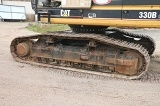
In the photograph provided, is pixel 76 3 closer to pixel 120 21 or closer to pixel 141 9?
pixel 120 21

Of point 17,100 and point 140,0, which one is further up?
point 140,0

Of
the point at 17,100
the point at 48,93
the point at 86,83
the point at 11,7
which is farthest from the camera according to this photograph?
the point at 11,7

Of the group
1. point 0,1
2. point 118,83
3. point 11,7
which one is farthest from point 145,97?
point 0,1

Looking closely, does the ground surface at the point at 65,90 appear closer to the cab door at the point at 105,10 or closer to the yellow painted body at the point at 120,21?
the yellow painted body at the point at 120,21

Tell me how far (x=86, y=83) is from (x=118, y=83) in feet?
2.20

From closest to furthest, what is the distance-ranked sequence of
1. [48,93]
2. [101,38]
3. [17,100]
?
[17,100] → [48,93] → [101,38]

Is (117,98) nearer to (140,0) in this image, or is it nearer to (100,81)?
(100,81)

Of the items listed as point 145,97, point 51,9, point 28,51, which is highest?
point 51,9

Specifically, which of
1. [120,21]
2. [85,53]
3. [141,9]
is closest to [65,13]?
[85,53]

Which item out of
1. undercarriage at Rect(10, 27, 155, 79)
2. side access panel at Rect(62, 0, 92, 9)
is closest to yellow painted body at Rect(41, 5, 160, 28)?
side access panel at Rect(62, 0, 92, 9)

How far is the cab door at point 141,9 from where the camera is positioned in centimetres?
656

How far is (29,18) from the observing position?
90.0 feet

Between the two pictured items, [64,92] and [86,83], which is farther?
[86,83]

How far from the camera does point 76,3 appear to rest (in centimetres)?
718
